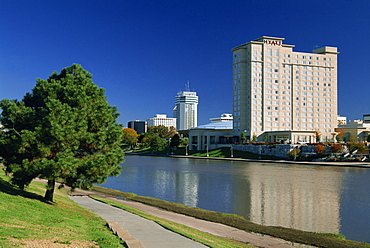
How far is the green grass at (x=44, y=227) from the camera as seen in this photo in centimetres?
1439

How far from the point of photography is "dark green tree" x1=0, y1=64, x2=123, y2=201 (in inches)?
968

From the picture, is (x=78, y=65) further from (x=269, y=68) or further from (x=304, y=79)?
(x=304, y=79)

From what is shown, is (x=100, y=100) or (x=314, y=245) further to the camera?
(x=100, y=100)

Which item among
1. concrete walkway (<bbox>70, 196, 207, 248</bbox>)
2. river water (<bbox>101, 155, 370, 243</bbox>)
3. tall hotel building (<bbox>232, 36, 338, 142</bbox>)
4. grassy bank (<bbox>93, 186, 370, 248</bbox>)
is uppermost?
tall hotel building (<bbox>232, 36, 338, 142</bbox>)

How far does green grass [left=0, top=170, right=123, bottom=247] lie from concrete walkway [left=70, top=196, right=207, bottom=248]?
135 cm

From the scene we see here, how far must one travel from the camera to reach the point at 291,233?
82.9 ft

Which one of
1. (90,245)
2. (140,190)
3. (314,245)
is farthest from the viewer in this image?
(140,190)

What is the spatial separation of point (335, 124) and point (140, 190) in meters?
135

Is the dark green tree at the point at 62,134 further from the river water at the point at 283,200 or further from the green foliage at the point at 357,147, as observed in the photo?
the green foliage at the point at 357,147

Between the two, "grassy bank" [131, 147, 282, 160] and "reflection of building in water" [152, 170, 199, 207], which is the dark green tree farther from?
"grassy bank" [131, 147, 282, 160]

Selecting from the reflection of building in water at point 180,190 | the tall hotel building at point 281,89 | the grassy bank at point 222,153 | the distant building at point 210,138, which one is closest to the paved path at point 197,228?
the reflection of building in water at point 180,190

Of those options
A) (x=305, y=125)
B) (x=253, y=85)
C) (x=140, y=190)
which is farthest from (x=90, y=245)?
(x=305, y=125)

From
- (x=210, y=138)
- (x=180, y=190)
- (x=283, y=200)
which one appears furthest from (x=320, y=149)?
(x=283, y=200)

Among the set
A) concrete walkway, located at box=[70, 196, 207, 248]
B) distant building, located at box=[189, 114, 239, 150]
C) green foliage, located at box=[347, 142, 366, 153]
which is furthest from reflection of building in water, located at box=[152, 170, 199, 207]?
distant building, located at box=[189, 114, 239, 150]
